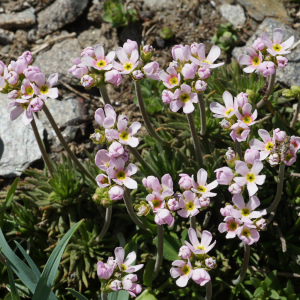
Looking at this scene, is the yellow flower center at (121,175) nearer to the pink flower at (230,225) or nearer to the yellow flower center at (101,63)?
the pink flower at (230,225)

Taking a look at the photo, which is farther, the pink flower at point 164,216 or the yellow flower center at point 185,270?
the yellow flower center at point 185,270

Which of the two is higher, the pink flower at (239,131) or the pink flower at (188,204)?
the pink flower at (239,131)

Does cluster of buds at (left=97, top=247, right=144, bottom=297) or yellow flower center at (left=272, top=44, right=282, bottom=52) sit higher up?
yellow flower center at (left=272, top=44, right=282, bottom=52)

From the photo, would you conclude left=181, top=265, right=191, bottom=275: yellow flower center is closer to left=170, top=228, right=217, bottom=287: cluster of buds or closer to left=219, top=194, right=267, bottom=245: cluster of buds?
left=170, top=228, right=217, bottom=287: cluster of buds

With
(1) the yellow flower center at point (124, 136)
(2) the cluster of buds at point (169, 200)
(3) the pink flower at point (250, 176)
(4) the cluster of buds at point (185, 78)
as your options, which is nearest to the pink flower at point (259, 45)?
(4) the cluster of buds at point (185, 78)

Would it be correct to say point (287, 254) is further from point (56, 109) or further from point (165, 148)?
point (56, 109)

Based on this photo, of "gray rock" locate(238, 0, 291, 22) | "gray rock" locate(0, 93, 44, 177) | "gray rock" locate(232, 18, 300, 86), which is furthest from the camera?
"gray rock" locate(238, 0, 291, 22)

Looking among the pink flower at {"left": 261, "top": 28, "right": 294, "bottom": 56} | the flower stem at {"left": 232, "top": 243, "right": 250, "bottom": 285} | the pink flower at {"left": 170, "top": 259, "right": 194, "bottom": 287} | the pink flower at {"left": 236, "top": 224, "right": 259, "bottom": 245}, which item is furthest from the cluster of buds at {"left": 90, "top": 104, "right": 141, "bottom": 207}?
the pink flower at {"left": 261, "top": 28, "right": 294, "bottom": 56}
